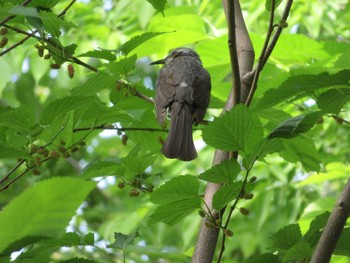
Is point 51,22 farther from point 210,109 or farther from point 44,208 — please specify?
point 210,109

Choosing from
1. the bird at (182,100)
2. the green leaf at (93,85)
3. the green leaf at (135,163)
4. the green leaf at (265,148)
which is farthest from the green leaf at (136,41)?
the green leaf at (265,148)

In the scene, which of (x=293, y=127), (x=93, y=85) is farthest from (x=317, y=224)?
(x=93, y=85)

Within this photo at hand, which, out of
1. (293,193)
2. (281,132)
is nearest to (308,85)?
(281,132)

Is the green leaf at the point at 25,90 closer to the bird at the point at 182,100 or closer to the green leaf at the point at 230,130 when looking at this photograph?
the bird at the point at 182,100

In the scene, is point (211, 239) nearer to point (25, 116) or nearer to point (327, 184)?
point (25, 116)

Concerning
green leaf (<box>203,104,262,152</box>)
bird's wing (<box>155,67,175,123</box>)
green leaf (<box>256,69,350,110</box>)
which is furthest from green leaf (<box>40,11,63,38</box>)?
bird's wing (<box>155,67,175,123</box>)

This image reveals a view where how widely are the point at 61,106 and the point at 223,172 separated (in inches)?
21.4

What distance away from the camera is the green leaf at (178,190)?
194cm

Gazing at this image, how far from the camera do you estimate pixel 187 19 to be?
360 cm

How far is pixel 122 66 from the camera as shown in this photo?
2412 millimetres

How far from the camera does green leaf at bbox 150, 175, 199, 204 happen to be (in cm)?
194

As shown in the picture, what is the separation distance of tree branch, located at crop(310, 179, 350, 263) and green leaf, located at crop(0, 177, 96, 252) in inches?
32.0

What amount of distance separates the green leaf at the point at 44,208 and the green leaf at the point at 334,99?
1.05 metres

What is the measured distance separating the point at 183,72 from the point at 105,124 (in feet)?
4.90
